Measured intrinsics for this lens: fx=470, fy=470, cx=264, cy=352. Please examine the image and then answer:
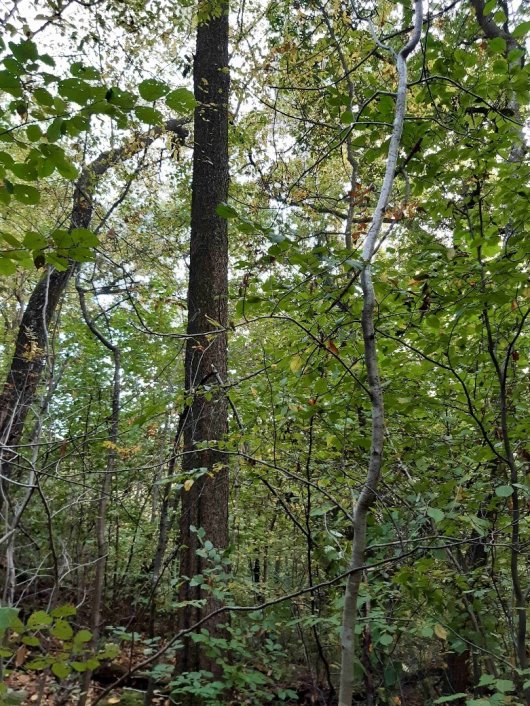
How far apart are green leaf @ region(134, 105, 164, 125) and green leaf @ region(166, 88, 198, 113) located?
1.9 inches

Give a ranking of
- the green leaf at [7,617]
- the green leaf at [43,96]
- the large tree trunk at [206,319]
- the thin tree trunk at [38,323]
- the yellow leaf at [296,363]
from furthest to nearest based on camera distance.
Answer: the thin tree trunk at [38,323] → the large tree trunk at [206,319] → the yellow leaf at [296,363] → the green leaf at [43,96] → the green leaf at [7,617]

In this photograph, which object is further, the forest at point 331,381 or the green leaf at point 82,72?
the forest at point 331,381

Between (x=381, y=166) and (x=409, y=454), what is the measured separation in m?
3.19

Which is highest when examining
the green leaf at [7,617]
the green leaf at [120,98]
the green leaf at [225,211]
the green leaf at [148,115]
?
the green leaf at [120,98]

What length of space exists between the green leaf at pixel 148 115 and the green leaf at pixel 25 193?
455 millimetres

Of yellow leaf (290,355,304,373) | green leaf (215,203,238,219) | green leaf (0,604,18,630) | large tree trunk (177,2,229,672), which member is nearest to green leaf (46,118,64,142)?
green leaf (215,203,238,219)

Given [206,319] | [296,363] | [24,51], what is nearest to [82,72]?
[24,51]

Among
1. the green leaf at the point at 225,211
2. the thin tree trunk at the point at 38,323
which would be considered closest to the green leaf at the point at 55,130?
the green leaf at the point at 225,211

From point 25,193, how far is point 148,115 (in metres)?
0.51

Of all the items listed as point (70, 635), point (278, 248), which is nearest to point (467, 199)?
point (278, 248)

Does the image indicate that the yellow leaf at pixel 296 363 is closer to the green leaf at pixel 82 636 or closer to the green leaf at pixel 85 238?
the green leaf at pixel 85 238

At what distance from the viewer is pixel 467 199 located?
2459 mm

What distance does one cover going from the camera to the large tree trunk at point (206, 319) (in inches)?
140

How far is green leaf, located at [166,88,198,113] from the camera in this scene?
4.51 ft
